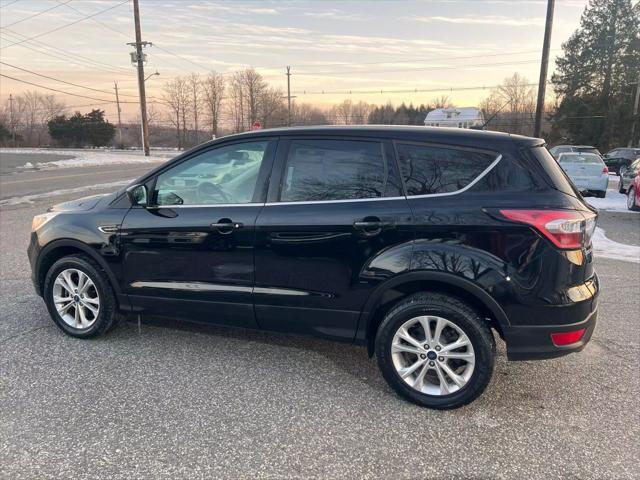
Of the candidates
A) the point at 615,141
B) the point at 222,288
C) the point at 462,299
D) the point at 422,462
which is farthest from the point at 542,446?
A: the point at 615,141

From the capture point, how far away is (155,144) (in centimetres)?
8050

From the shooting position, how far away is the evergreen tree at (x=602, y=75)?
4462cm

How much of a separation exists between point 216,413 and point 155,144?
8335 centimetres

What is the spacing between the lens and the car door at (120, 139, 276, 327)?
11.7 ft

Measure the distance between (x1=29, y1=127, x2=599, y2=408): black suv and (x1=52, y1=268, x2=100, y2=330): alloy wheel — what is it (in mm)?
306

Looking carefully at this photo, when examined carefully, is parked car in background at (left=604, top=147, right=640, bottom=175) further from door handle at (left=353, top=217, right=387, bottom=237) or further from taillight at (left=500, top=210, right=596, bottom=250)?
door handle at (left=353, top=217, right=387, bottom=237)

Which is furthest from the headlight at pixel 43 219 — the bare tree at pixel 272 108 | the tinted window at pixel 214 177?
the bare tree at pixel 272 108

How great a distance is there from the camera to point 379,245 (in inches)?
126

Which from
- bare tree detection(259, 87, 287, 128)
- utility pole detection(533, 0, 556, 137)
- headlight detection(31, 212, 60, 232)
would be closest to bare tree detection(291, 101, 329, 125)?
bare tree detection(259, 87, 287, 128)

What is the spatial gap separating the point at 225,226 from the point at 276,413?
133cm

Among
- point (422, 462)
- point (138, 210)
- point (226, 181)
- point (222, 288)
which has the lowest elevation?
point (422, 462)

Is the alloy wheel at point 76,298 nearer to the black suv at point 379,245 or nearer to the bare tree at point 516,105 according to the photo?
the black suv at point 379,245

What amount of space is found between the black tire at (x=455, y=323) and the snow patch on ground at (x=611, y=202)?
37.6 feet

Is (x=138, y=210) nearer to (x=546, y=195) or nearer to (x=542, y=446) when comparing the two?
(x=546, y=195)
